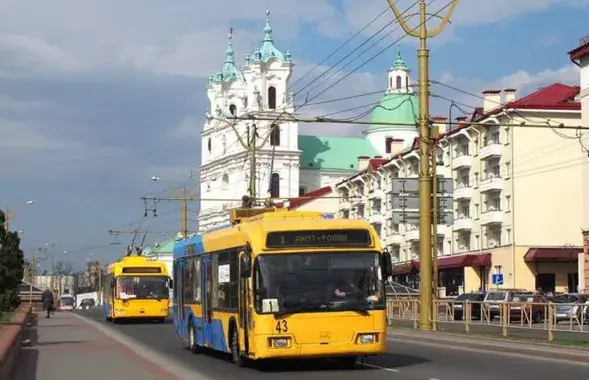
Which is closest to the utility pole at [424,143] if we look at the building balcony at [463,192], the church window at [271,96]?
the building balcony at [463,192]

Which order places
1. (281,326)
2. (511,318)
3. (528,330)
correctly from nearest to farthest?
(281,326) < (528,330) < (511,318)

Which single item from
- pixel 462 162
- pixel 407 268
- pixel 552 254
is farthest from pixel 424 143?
pixel 407 268

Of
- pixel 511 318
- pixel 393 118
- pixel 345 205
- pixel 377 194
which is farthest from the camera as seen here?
pixel 393 118

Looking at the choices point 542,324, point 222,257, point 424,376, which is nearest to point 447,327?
point 542,324

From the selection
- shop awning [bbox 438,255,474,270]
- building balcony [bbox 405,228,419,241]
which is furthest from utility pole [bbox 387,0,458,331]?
building balcony [bbox 405,228,419,241]

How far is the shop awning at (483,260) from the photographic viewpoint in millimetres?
80062

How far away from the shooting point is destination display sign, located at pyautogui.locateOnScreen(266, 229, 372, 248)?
19.4m

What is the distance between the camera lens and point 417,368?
785 inches

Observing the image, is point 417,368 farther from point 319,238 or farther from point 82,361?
point 82,361

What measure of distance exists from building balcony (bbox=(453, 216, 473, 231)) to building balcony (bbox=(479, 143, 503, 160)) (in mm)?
6466

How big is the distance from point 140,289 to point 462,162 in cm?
4414

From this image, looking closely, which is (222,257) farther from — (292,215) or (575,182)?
(575,182)

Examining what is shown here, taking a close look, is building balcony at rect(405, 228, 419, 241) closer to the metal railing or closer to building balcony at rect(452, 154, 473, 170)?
building balcony at rect(452, 154, 473, 170)

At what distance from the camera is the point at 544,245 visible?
254 feet
